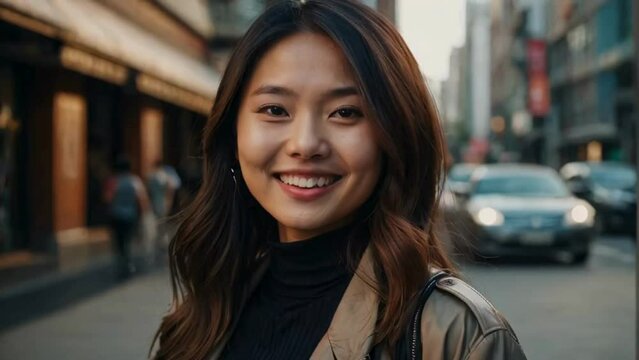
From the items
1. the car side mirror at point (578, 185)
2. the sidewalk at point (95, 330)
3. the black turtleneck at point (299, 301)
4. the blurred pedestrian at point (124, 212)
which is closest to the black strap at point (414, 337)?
the black turtleneck at point (299, 301)

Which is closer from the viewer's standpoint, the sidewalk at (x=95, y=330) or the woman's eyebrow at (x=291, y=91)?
the woman's eyebrow at (x=291, y=91)

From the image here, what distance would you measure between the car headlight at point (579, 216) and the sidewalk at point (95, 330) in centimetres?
636

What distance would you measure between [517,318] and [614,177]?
14.7 metres

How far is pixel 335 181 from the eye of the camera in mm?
2010

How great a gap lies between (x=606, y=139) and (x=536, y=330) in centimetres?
3974

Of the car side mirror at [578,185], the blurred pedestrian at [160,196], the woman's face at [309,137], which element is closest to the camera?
the woman's face at [309,137]

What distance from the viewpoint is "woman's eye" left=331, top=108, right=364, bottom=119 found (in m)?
1.97

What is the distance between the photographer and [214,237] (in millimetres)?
2459

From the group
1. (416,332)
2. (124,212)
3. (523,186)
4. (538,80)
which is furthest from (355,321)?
(538,80)

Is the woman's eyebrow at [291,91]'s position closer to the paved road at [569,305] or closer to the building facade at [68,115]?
the paved road at [569,305]

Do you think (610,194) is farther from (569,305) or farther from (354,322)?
(354,322)

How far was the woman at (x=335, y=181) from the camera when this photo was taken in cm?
192

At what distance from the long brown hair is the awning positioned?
30.2ft

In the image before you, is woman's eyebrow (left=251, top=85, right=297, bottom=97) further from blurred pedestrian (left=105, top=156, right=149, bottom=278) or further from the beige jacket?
blurred pedestrian (left=105, top=156, right=149, bottom=278)
